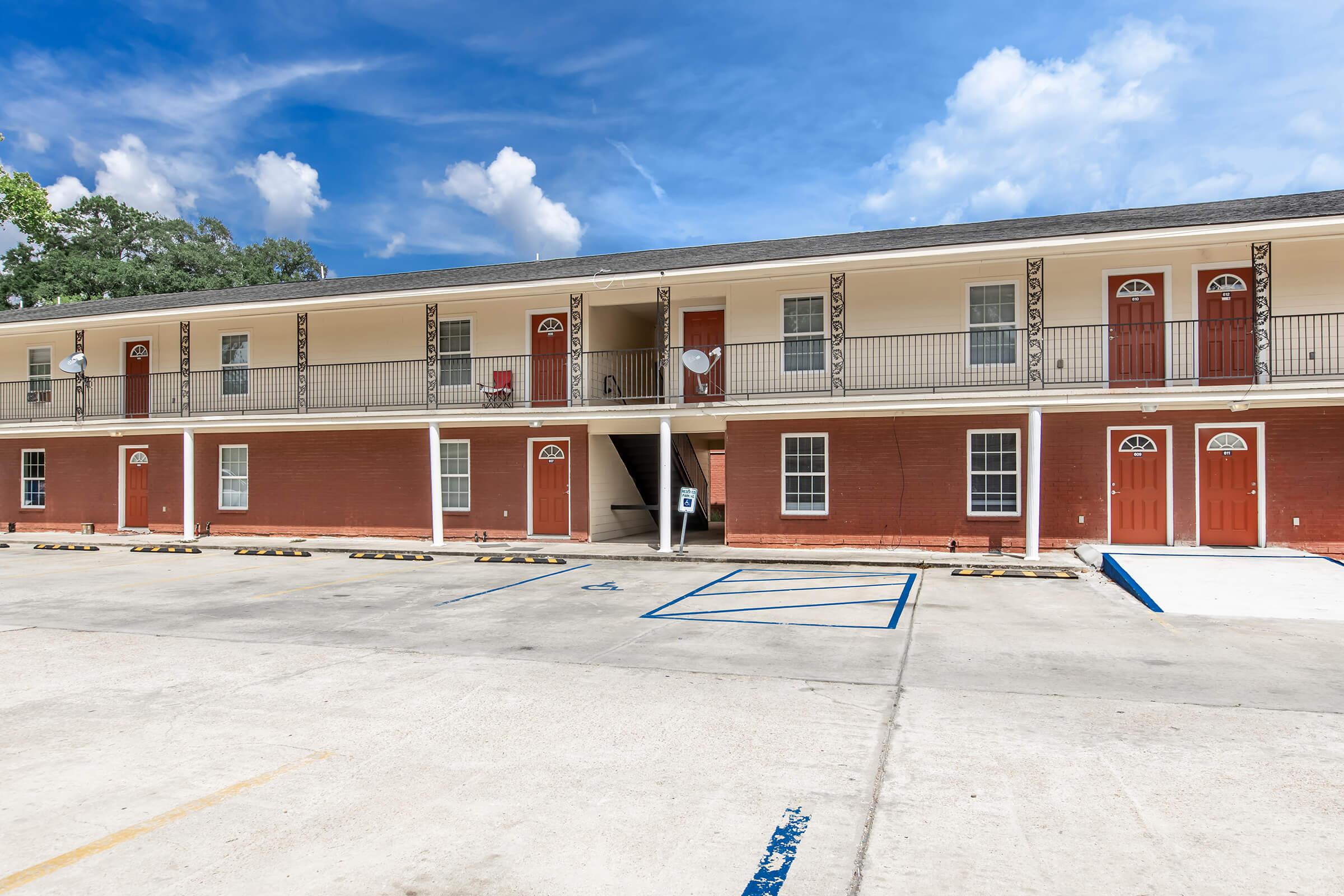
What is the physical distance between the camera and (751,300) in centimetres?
1753

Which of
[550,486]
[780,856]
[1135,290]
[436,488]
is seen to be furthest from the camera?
[550,486]

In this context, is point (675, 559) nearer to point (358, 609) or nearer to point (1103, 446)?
point (358, 609)

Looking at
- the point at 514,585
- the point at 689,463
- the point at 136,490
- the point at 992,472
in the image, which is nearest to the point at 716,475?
the point at 689,463

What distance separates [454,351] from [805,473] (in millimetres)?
8675

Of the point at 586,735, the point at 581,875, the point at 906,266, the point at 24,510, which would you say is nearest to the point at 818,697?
the point at 586,735

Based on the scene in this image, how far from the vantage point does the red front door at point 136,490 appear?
2150 cm

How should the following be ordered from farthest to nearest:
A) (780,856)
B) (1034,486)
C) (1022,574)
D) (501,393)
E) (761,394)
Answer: (501,393), (761,394), (1034,486), (1022,574), (780,856)

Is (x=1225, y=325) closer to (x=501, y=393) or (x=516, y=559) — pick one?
(x=516, y=559)

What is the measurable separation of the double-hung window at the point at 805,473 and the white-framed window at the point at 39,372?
1989 cm

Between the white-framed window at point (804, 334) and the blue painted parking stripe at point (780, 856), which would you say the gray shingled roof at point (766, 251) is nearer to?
the white-framed window at point (804, 334)

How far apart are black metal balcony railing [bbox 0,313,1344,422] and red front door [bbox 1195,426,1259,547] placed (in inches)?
41.9

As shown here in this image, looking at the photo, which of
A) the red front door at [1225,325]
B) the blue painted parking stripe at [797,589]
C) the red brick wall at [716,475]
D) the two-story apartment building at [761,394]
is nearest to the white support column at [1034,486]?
the two-story apartment building at [761,394]

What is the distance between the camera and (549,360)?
1892cm

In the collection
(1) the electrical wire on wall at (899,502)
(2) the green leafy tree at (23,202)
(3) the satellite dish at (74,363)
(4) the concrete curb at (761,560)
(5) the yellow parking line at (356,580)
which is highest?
(2) the green leafy tree at (23,202)
